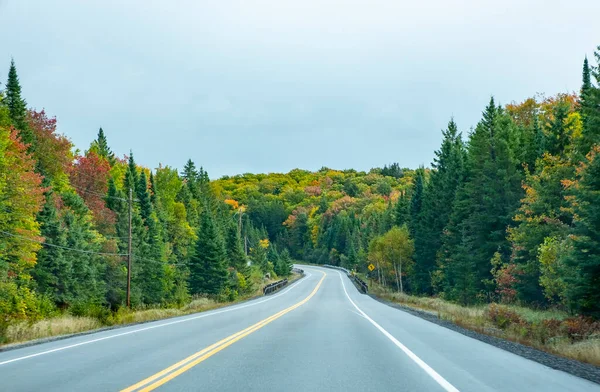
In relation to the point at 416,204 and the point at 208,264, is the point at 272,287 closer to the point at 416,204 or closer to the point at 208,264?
the point at 208,264

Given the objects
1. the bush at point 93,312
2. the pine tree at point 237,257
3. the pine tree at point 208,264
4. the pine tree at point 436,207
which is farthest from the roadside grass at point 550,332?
the pine tree at point 237,257

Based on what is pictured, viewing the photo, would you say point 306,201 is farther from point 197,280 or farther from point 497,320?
point 497,320

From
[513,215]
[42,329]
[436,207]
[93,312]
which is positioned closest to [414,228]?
[436,207]

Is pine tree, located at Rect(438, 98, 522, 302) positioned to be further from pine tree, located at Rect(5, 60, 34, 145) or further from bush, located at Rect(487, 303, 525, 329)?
pine tree, located at Rect(5, 60, 34, 145)

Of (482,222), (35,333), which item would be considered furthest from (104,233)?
(35,333)

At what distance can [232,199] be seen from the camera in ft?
640

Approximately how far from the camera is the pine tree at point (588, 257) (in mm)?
19016

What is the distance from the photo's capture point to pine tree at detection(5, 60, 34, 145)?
51000 mm

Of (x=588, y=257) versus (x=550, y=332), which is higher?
(x=588, y=257)

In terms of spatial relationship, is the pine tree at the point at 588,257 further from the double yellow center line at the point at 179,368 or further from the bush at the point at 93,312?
the bush at the point at 93,312

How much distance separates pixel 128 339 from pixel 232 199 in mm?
182970

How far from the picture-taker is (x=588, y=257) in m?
19.2

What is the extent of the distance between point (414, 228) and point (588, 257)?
163 ft

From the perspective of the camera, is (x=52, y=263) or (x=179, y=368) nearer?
(x=179, y=368)
